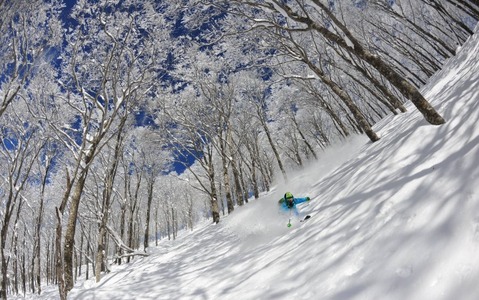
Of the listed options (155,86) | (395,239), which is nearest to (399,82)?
(395,239)

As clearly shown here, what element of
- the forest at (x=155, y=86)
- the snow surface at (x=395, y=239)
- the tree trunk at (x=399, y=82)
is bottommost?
the snow surface at (x=395, y=239)

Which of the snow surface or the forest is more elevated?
the forest

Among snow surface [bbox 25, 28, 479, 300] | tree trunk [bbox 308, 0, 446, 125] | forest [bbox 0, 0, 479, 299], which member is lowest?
snow surface [bbox 25, 28, 479, 300]

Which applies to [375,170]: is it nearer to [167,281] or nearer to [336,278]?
[336,278]

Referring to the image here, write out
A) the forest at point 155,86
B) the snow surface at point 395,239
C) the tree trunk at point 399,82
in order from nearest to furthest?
the snow surface at point 395,239 < the tree trunk at point 399,82 < the forest at point 155,86

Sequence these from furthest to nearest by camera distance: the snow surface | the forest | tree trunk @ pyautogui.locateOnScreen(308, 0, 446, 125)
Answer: the forest, tree trunk @ pyautogui.locateOnScreen(308, 0, 446, 125), the snow surface

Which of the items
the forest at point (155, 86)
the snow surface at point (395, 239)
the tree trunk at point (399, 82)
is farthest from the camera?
the forest at point (155, 86)

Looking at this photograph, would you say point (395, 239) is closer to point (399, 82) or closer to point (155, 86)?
point (399, 82)

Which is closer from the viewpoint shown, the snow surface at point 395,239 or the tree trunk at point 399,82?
the snow surface at point 395,239

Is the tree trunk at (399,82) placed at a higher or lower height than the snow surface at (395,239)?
higher

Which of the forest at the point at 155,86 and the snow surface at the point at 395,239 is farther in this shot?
the forest at the point at 155,86

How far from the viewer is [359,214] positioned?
129 inches

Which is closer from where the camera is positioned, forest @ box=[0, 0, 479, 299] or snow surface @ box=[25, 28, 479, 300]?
snow surface @ box=[25, 28, 479, 300]

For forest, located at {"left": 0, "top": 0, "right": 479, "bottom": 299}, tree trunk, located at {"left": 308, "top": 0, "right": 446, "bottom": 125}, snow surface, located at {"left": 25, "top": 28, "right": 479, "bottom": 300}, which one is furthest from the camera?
forest, located at {"left": 0, "top": 0, "right": 479, "bottom": 299}
